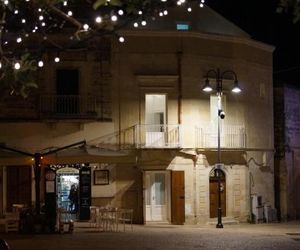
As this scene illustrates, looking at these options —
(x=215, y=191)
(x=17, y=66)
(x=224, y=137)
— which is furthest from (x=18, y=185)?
(x=17, y=66)

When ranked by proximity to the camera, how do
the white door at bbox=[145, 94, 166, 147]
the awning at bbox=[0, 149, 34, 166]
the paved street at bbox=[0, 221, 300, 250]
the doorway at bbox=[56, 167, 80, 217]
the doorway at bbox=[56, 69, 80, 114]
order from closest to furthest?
the paved street at bbox=[0, 221, 300, 250] < the awning at bbox=[0, 149, 34, 166] < the doorway at bbox=[56, 69, 80, 114] < the doorway at bbox=[56, 167, 80, 217] < the white door at bbox=[145, 94, 166, 147]

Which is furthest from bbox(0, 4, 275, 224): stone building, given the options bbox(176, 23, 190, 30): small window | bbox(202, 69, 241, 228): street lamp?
bbox(202, 69, 241, 228): street lamp

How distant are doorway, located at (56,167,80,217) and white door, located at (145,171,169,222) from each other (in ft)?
9.63

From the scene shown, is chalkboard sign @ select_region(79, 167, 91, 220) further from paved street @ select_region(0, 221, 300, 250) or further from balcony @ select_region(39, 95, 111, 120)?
balcony @ select_region(39, 95, 111, 120)

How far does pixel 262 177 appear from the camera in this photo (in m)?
33.8

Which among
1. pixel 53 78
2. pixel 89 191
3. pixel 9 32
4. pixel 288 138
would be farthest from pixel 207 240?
pixel 288 138

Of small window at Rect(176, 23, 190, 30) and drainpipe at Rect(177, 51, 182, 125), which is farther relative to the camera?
small window at Rect(176, 23, 190, 30)

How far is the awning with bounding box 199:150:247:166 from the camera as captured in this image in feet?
103

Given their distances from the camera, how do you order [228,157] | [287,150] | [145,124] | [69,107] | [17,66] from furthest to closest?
1. [287,150]
2. [228,157]
3. [145,124]
4. [69,107]
5. [17,66]

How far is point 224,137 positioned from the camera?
3134 centimetres

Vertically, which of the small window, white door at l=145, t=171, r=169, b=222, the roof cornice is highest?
the small window

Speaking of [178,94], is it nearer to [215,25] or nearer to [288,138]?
[215,25]

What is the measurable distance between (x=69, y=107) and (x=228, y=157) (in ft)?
24.4

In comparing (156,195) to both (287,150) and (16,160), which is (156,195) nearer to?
(16,160)
